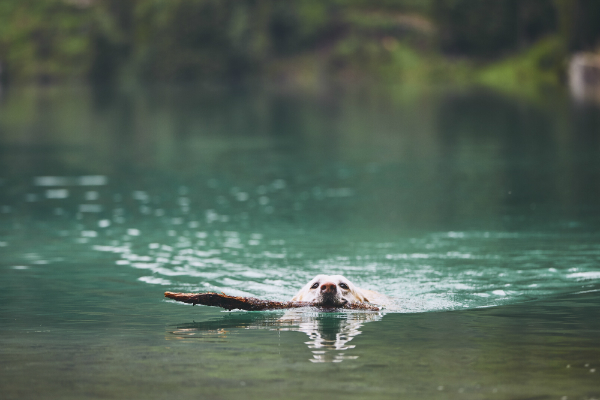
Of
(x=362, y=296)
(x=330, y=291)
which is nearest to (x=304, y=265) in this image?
(x=362, y=296)

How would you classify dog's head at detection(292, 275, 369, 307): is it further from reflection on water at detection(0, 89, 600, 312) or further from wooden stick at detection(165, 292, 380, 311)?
reflection on water at detection(0, 89, 600, 312)

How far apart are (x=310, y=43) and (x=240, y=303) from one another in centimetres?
13765

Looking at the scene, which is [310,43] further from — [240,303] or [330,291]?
[240,303]

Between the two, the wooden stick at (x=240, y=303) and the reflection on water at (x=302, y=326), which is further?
the wooden stick at (x=240, y=303)

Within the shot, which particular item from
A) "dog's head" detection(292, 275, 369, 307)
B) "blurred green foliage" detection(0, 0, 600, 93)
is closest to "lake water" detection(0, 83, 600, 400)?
"dog's head" detection(292, 275, 369, 307)

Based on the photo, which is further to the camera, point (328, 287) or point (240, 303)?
point (328, 287)

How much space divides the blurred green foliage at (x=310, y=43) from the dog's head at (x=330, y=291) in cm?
9371

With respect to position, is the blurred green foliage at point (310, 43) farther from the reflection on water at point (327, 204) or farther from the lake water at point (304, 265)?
the lake water at point (304, 265)

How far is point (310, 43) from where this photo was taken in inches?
5753

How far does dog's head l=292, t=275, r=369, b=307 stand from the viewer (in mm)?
11039

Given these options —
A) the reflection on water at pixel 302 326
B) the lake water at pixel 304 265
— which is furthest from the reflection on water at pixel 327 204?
the reflection on water at pixel 302 326

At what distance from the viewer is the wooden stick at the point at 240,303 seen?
10422 mm

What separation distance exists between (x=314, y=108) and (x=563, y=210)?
4594 centimetres

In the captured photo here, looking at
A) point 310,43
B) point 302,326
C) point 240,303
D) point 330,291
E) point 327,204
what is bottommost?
point 302,326
